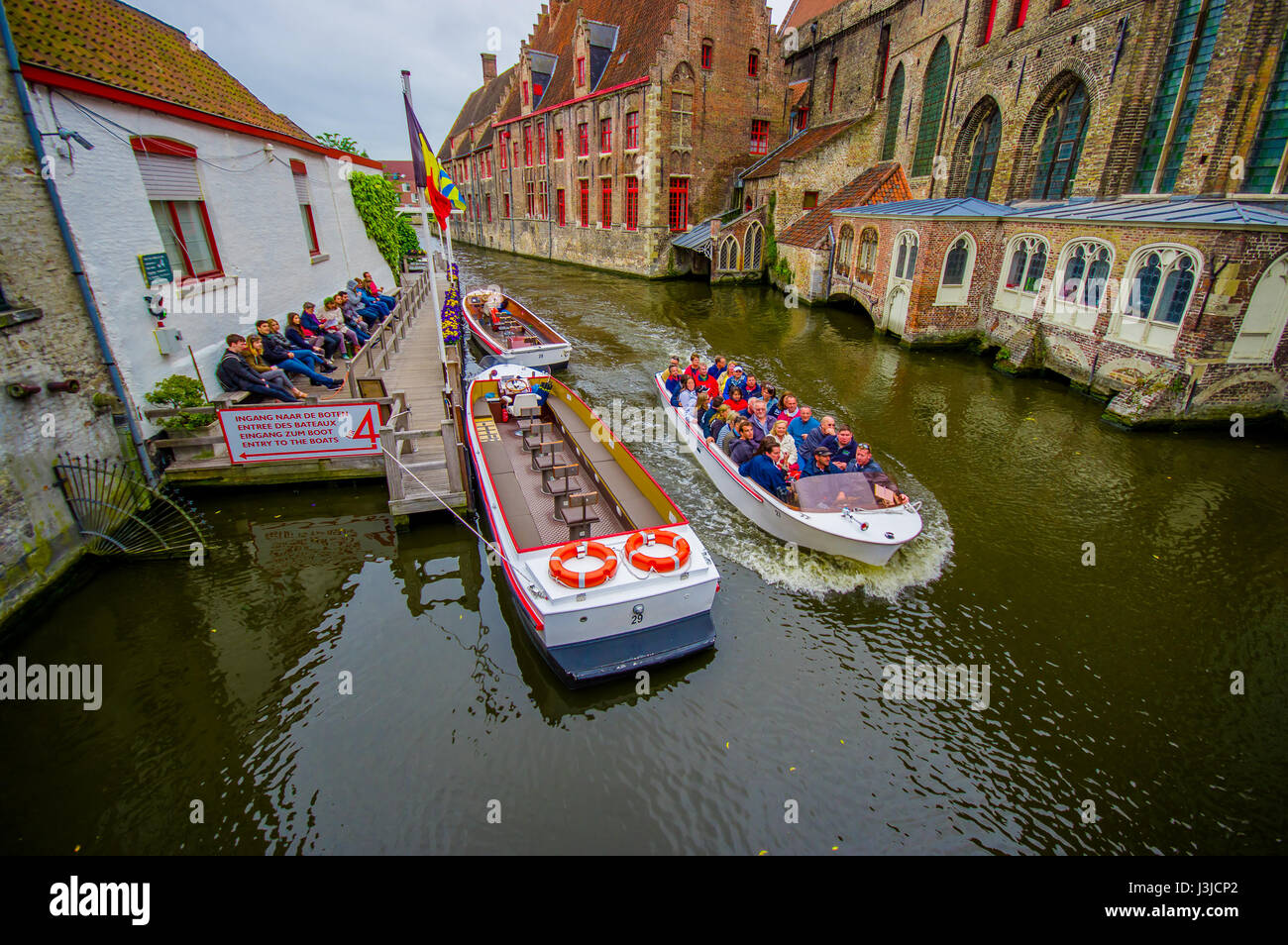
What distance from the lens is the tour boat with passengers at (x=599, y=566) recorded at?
231 inches

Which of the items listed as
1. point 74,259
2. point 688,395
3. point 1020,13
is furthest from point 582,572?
point 1020,13

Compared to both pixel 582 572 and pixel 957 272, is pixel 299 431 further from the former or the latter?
pixel 957 272

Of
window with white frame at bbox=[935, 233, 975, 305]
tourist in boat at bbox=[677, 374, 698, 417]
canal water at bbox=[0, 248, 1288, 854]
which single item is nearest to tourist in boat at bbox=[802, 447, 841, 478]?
canal water at bbox=[0, 248, 1288, 854]

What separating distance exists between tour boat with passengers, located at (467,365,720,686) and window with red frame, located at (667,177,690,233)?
26063 mm

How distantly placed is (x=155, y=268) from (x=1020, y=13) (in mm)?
23612

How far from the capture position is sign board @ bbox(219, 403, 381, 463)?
8789 mm

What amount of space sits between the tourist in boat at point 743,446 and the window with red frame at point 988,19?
758 inches

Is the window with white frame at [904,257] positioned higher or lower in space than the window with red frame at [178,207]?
lower

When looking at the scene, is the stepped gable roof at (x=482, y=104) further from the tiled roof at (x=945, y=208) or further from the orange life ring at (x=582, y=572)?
the orange life ring at (x=582, y=572)

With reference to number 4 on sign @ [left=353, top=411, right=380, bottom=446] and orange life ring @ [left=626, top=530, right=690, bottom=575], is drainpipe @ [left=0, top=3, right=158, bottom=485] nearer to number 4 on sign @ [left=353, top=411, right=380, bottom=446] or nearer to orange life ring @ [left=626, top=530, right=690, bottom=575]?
number 4 on sign @ [left=353, top=411, right=380, bottom=446]

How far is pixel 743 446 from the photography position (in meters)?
8.85

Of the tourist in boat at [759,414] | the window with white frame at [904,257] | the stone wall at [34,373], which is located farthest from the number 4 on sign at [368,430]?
the window with white frame at [904,257]

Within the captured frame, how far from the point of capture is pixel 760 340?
19625mm
